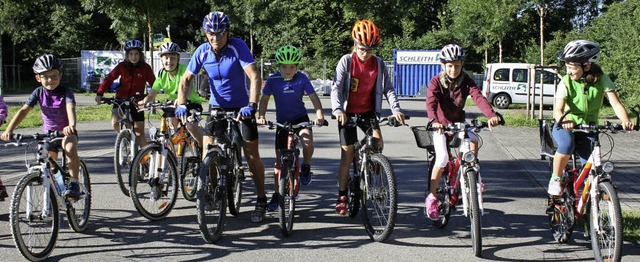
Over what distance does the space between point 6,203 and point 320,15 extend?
43.2 m

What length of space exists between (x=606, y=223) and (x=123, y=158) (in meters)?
5.23

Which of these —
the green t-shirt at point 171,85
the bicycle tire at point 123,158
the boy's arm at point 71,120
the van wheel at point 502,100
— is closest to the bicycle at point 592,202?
the boy's arm at point 71,120

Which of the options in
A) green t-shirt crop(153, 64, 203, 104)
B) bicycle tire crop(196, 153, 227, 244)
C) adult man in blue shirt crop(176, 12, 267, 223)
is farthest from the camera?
green t-shirt crop(153, 64, 203, 104)

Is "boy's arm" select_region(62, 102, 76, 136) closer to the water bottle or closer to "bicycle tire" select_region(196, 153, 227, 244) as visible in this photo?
the water bottle

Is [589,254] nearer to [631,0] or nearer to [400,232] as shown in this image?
[400,232]

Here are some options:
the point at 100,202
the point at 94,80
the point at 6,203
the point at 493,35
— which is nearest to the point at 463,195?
the point at 100,202

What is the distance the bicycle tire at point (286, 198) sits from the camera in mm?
6172

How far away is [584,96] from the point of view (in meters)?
5.95

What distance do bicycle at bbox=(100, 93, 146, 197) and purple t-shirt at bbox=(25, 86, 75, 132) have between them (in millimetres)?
1520

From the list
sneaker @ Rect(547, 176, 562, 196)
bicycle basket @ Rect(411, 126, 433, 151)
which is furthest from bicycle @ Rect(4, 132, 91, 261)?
sneaker @ Rect(547, 176, 562, 196)

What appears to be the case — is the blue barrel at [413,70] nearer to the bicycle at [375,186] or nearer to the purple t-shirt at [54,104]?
the bicycle at [375,186]

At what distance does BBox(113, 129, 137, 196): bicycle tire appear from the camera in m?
7.98

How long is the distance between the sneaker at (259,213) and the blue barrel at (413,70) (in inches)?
1209

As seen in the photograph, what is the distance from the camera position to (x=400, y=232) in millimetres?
6551
